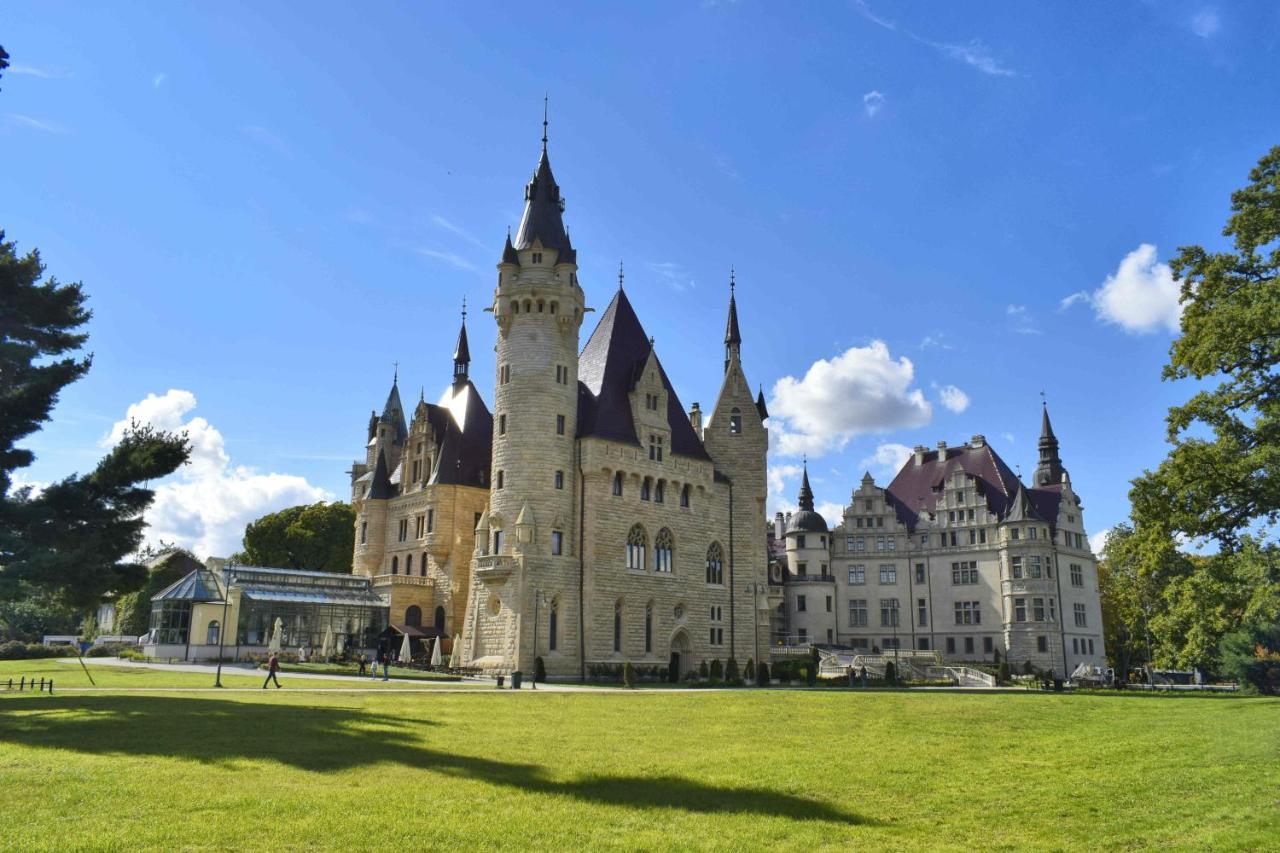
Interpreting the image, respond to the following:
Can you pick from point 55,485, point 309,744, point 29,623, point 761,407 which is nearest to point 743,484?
point 761,407

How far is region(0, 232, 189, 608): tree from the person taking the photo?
1026 inches

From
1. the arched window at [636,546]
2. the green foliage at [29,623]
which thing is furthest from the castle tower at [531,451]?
the green foliage at [29,623]

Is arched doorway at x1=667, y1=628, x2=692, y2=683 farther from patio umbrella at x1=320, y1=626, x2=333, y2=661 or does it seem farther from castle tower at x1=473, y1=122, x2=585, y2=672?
patio umbrella at x1=320, y1=626, x2=333, y2=661

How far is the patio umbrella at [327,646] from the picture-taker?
5194 centimetres

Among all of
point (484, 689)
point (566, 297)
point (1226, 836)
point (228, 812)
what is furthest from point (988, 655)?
point (228, 812)

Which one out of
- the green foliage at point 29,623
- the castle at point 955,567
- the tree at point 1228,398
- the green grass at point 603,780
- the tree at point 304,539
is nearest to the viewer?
the green grass at point 603,780

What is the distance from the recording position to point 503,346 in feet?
169

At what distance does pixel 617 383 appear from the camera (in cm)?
5559

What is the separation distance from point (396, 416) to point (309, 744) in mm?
55701

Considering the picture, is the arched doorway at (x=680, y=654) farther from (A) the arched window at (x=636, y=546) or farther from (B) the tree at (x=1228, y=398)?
(B) the tree at (x=1228, y=398)

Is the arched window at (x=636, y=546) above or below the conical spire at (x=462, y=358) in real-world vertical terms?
below

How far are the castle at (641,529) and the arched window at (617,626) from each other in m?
0.12

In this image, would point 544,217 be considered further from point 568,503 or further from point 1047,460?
point 1047,460

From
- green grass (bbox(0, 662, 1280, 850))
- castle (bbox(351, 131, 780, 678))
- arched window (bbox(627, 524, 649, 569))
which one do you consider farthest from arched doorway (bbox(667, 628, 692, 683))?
green grass (bbox(0, 662, 1280, 850))
